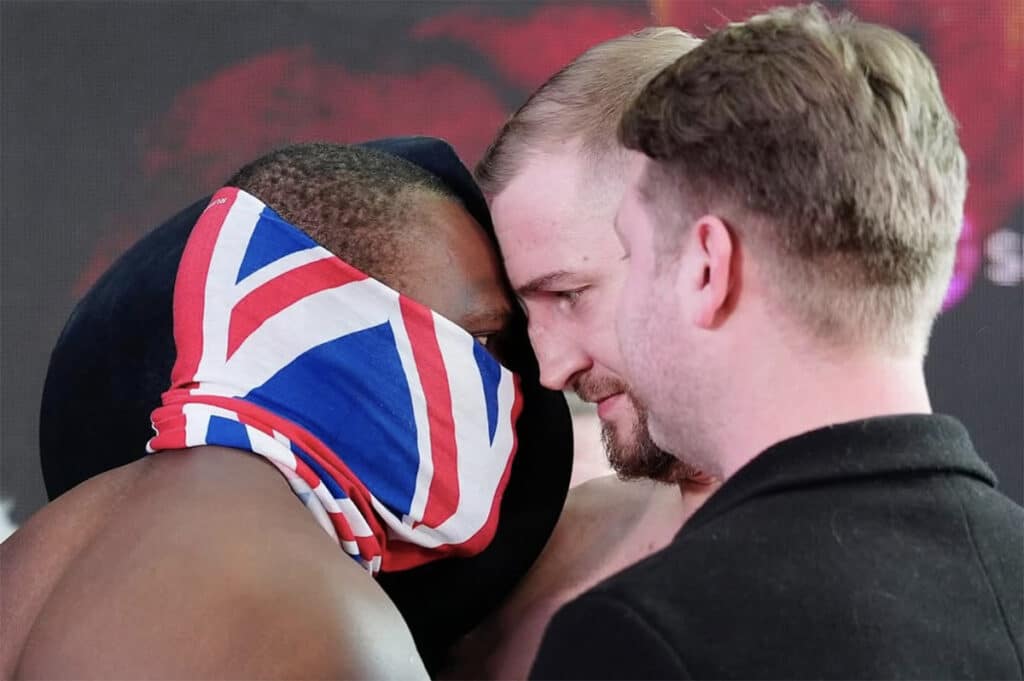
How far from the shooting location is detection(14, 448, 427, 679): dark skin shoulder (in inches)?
43.8

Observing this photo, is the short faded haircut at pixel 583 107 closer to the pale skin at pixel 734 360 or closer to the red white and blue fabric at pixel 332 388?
the red white and blue fabric at pixel 332 388

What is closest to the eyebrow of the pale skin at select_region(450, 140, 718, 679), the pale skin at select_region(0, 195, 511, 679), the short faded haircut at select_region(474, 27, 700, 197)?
the pale skin at select_region(450, 140, 718, 679)

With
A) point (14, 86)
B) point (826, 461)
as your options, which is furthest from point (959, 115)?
point (826, 461)

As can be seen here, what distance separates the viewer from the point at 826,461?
0.91 m

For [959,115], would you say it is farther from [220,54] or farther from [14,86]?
[14,86]

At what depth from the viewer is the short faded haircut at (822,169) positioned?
0.98m

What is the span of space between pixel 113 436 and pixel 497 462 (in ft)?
1.51

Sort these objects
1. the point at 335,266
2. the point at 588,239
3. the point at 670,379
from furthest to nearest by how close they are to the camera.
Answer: the point at 588,239, the point at 335,266, the point at 670,379

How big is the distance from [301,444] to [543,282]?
427mm

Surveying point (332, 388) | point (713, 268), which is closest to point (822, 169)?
point (713, 268)

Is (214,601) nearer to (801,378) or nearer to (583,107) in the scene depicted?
(801,378)

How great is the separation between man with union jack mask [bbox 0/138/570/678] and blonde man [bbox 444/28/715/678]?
56 mm

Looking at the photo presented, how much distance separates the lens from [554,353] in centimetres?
165

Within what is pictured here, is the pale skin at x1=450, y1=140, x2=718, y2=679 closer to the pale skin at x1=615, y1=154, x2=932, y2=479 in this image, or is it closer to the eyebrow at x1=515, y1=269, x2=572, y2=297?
the eyebrow at x1=515, y1=269, x2=572, y2=297
